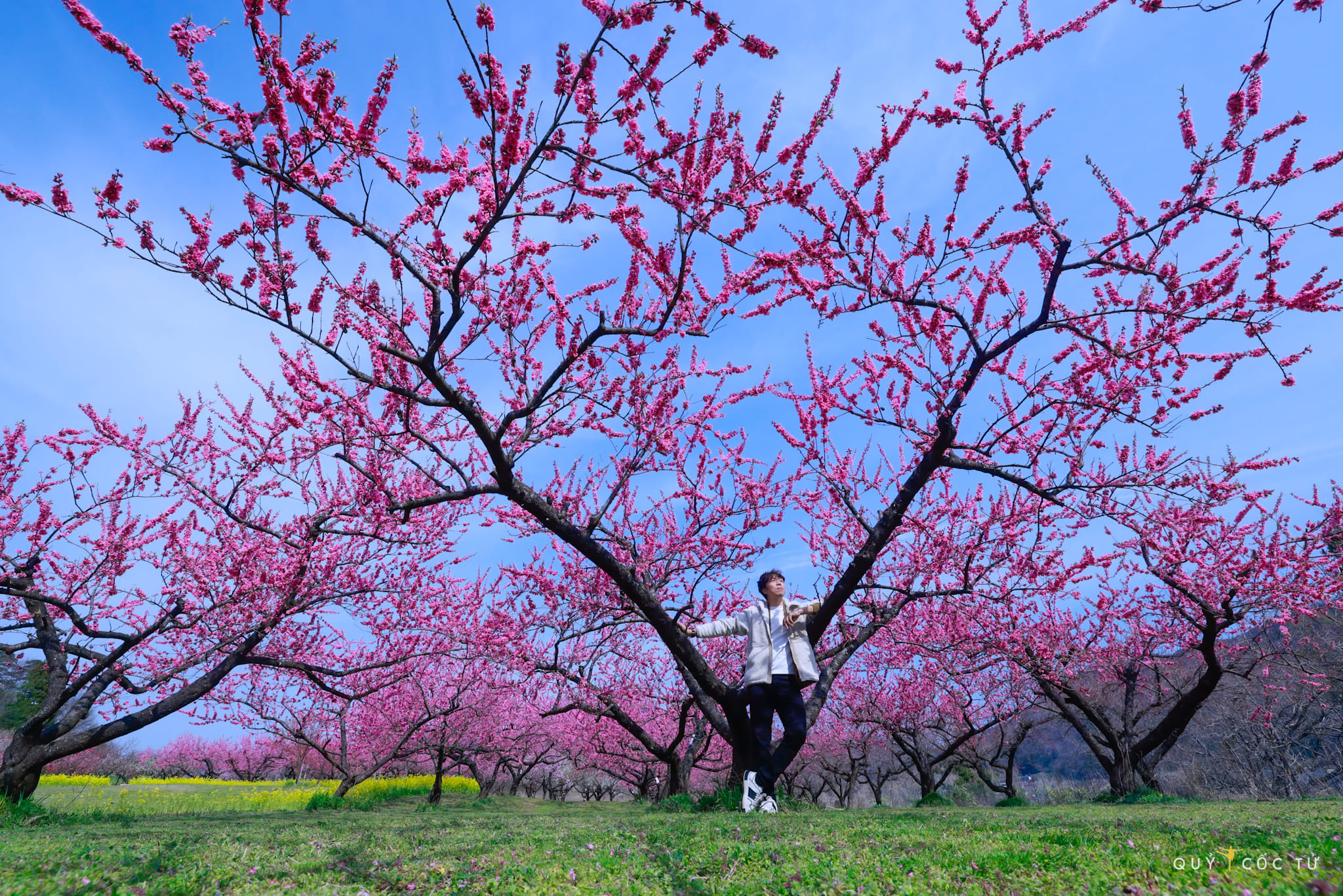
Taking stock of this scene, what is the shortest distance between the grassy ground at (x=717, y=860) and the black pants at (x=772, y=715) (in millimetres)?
2152

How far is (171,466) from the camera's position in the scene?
11.1 meters

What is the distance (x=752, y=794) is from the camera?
7438mm

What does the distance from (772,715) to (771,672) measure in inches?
22.0

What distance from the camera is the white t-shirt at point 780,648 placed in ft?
24.7

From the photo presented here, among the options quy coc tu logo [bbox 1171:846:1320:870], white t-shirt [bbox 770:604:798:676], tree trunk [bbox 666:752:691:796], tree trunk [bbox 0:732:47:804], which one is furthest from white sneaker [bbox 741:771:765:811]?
tree trunk [bbox 0:732:47:804]

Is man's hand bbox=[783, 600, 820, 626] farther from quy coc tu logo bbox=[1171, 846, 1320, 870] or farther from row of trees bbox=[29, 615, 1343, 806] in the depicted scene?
row of trees bbox=[29, 615, 1343, 806]

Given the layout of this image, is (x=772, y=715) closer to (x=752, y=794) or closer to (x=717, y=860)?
(x=752, y=794)

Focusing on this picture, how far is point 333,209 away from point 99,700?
11.3m

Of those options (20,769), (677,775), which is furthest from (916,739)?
(20,769)

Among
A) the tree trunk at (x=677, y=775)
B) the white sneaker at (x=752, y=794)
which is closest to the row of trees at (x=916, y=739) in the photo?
the tree trunk at (x=677, y=775)

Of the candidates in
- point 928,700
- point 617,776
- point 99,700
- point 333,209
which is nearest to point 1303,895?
point 333,209

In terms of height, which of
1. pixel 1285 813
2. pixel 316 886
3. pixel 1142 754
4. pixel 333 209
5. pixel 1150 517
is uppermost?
pixel 333 209

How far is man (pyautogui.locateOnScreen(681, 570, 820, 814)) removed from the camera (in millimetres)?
7469

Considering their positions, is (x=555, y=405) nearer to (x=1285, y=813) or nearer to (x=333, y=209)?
(x=333, y=209)
